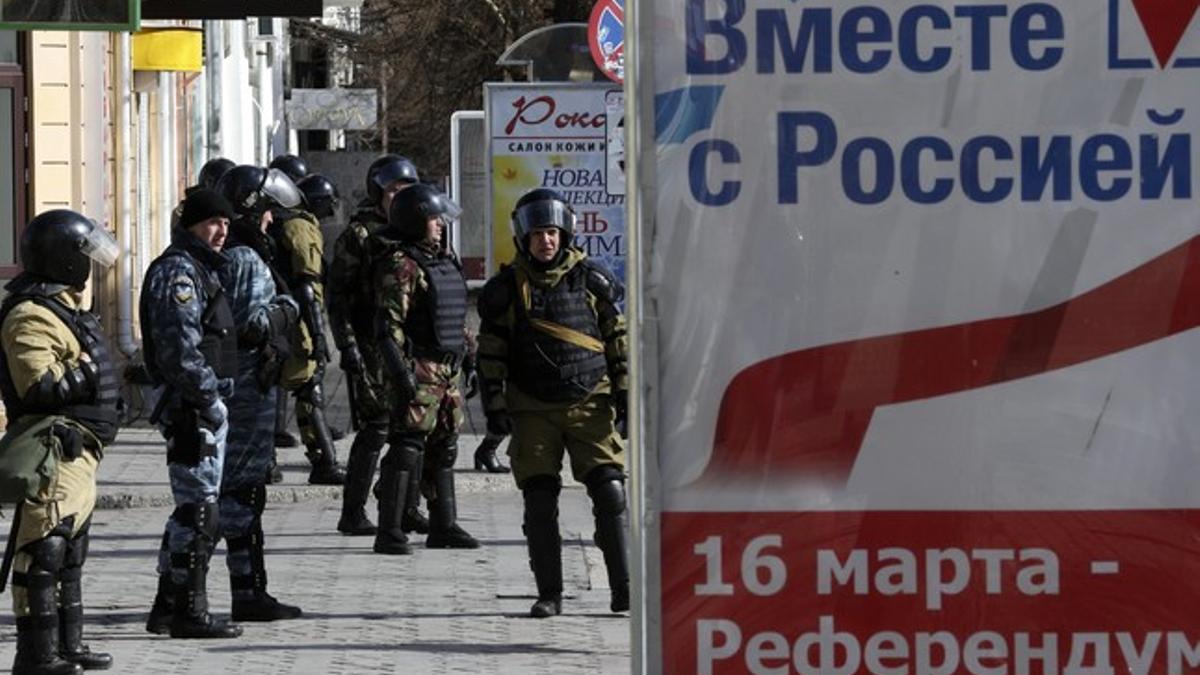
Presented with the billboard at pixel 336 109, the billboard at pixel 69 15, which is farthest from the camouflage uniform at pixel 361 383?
the billboard at pixel 336 109

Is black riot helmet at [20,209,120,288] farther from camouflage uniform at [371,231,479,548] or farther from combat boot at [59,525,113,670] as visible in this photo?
camouflage uniform at [371,231,479,548]

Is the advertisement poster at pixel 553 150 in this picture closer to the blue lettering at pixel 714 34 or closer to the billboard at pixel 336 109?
the blue lettering at pixel 714 34

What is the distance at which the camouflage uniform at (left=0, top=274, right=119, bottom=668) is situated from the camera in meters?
8.84

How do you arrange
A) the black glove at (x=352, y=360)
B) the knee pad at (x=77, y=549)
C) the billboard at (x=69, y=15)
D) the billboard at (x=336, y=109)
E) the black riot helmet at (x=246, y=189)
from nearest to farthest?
the knee pad at (x=77, y=549), the black riot helmet at (x=246, y=189), the black glove at (x=352, y=360), the billboard at (x=69, y=15), the billboard at (x=336, y=109)

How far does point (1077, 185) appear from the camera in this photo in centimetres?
351

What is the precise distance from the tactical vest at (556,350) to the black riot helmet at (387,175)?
3.15 m

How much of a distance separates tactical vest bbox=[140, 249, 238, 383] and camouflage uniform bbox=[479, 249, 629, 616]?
3.13 feet

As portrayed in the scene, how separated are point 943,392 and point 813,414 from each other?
17 cm

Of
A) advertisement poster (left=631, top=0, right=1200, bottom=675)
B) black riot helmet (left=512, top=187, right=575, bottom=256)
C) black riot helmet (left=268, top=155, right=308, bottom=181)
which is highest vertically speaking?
advertisement poster (left=631, top=0, right=1200, bottom=675)

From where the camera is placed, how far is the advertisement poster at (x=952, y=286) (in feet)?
→ 11.5

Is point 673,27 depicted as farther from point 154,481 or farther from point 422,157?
point 422,157

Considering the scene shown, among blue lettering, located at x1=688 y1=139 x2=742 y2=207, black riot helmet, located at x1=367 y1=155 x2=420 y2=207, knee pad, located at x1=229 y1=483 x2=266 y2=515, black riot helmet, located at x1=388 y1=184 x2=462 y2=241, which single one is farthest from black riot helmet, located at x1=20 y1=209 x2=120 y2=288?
blue lettering, located at x1=688 y1=139 x2=742 y2=207

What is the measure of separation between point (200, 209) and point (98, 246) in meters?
0.81

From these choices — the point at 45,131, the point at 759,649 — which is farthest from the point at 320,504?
the point at 759,649
